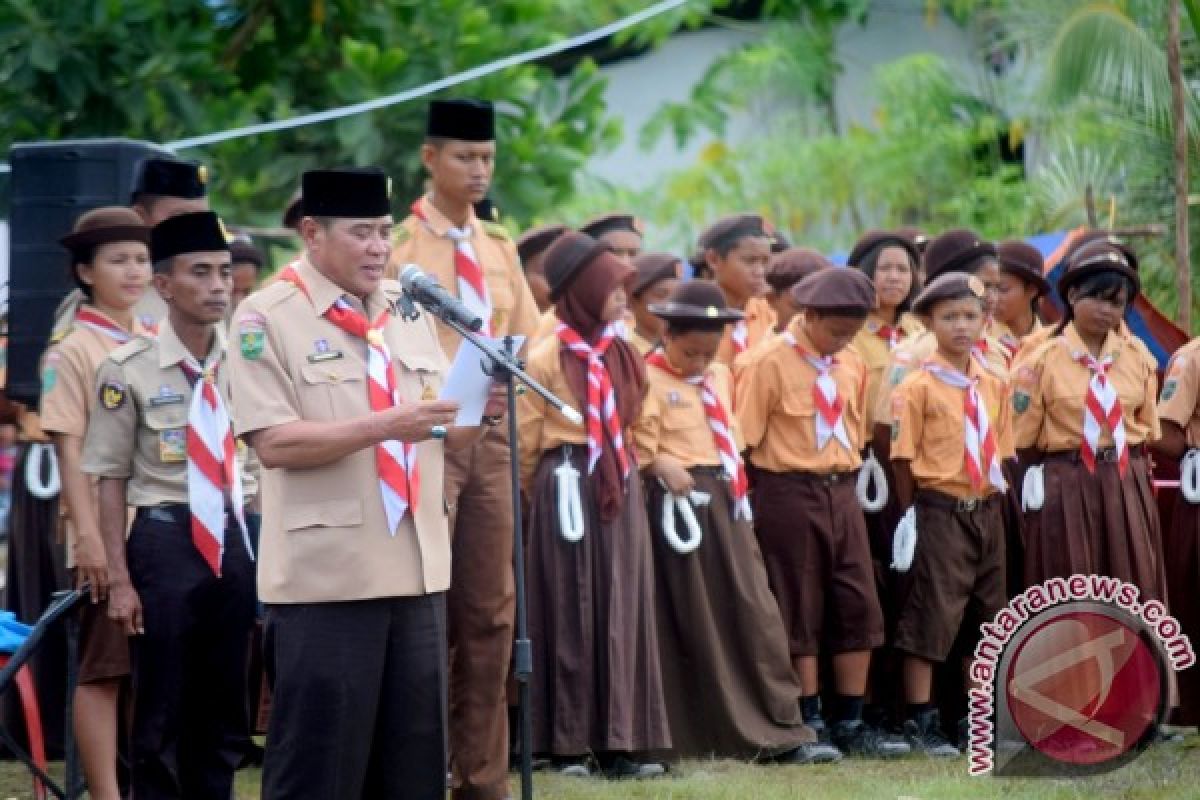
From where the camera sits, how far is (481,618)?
807cm

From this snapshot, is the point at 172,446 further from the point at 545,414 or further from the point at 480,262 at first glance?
the point at 545,414

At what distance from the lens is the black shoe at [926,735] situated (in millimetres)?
9938

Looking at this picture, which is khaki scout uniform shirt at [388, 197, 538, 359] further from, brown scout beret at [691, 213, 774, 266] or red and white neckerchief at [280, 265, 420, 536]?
brown scout beret at [691, 213, 774, 266]

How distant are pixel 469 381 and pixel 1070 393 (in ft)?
15.7

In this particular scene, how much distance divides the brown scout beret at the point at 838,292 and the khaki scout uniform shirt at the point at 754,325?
1295 millimetres

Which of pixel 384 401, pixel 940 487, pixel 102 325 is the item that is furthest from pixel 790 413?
pixel 384 401

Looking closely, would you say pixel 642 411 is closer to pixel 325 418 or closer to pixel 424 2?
pixel 325 418

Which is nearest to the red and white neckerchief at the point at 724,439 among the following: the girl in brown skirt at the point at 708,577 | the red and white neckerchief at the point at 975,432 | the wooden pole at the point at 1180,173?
the girl in brown skirt at the point at 708,577

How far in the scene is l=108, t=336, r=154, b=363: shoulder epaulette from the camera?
7680 mm

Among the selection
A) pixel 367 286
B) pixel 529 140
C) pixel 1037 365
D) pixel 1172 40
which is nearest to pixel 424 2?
pixel 529 140

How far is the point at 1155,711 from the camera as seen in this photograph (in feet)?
29.9

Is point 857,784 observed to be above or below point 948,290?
below

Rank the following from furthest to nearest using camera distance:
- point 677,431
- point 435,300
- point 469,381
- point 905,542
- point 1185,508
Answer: point 1185,508 → point 905,542 → point 677,431 → point 469,381 → point 435,300

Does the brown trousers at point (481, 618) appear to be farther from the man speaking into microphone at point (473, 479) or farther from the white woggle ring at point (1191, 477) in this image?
the white woggle ring at point (1191, 477)
